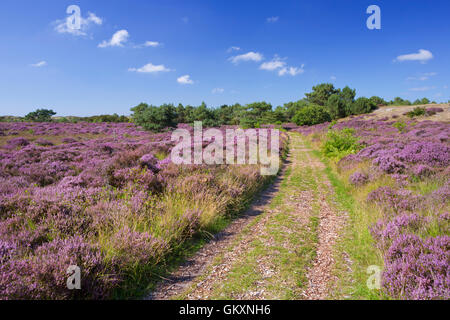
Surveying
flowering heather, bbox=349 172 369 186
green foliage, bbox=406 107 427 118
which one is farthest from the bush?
flowering heather, bbox=349 172 369 186

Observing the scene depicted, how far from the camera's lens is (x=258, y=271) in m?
4.24

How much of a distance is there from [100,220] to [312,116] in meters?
54.3

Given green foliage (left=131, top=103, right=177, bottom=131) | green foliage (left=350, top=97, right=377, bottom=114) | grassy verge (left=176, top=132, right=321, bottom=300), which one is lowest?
grassy verge (left=176, top=132, right=321, bottom=300)

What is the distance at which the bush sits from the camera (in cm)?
5200

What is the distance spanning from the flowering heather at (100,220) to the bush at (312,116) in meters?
47.7

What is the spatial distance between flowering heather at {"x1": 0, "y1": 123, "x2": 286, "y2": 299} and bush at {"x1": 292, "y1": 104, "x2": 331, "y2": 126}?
47.7 metres

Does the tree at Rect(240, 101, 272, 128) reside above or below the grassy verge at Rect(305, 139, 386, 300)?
above

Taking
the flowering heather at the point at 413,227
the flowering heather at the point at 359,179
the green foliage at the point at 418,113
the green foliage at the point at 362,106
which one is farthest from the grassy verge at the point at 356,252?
the green foliage at the point at 362,106

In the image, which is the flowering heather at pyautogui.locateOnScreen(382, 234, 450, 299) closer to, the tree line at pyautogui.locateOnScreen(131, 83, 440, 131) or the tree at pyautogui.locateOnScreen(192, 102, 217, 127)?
the tree line at pyautogui.locateOnScreen(131, 83, 440, 131)

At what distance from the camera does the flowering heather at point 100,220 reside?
3.09 m

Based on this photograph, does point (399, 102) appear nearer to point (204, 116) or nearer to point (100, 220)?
point (204, 116)
